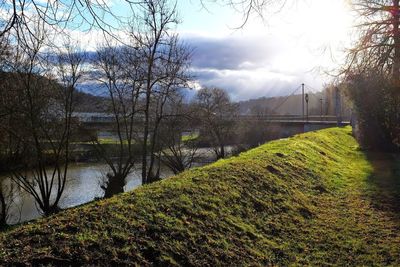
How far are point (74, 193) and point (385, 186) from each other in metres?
17.5

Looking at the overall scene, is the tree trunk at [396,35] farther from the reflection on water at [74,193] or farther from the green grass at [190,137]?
the green grass at [190,137]

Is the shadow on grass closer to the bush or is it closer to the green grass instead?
the bush

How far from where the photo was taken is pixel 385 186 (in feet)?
43.2

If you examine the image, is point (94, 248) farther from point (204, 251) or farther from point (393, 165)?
point (393, 165)

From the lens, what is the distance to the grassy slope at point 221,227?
17.4 feet

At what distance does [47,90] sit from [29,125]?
6.00 feet

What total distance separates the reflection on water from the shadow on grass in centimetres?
1366

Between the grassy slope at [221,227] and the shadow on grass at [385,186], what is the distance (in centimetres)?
→ 10

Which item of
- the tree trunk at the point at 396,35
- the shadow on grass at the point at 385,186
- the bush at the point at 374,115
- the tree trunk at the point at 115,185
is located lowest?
the tree trunk at the point at 115,185

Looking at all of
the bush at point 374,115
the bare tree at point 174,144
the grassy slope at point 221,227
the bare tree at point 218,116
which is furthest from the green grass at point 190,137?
the grassy slope at point 221,227

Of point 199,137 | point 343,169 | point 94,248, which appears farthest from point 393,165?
point 199,137

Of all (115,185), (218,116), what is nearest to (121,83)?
(115,185)

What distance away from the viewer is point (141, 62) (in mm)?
21406

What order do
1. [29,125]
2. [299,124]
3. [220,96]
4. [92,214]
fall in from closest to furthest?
1. [92,214]
2. [29,125]
3. [220,96]
4. [299,124]
